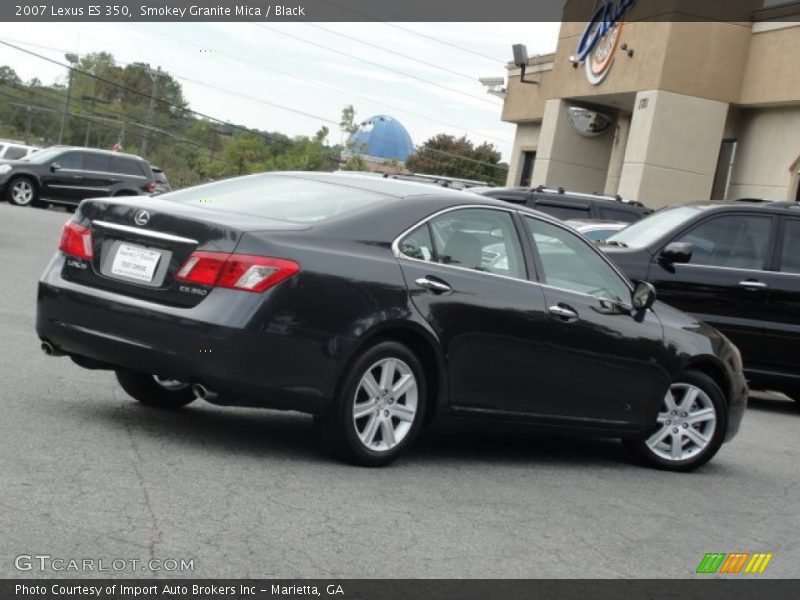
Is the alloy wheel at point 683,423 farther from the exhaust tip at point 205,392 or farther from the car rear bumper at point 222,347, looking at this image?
the exhaust tip at point 205,392

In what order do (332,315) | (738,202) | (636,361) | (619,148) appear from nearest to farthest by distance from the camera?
1. (332,315)
2. (636,361)
3. (738,202)
4. (619,148)

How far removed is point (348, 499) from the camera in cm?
632

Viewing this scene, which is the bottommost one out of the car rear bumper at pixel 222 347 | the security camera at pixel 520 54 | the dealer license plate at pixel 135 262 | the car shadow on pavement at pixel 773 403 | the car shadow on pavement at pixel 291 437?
the car shadow on pavement at pixel 773 403

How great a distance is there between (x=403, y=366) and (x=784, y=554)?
2.09 m

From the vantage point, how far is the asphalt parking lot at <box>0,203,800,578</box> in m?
5.22

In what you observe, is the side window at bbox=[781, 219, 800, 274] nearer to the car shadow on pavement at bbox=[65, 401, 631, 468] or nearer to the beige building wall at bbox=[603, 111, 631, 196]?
the car shadow on pavement at bbox=[65, 401, 631, 468]

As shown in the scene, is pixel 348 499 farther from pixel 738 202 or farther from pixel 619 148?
pixel 619 148

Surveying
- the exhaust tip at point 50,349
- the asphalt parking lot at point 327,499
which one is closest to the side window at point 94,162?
the asphalt parking lot at point 327,499

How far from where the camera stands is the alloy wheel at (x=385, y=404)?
6.96 meters

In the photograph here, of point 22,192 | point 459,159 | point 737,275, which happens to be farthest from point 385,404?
point 459,159

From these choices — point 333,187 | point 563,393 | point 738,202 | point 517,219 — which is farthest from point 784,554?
point 738,202

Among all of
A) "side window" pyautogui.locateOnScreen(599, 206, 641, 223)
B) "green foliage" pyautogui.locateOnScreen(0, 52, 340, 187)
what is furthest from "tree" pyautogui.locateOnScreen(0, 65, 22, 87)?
"side window" pyautogui.locateOnScreen(599, 206, 641, 223)

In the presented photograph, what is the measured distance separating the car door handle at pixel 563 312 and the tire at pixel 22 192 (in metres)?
27.7
